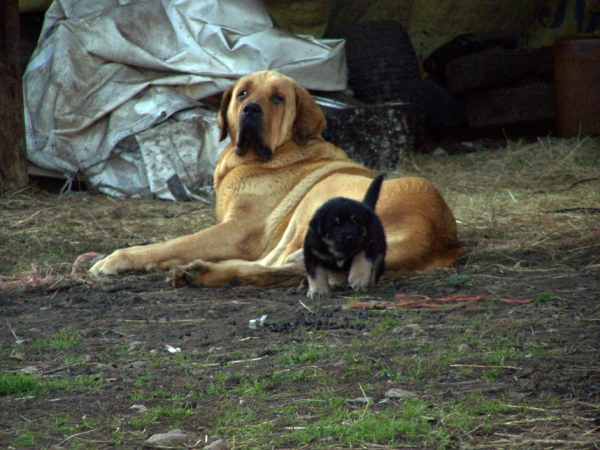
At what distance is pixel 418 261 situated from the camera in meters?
4.50

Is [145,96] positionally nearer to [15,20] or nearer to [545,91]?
[15,20]

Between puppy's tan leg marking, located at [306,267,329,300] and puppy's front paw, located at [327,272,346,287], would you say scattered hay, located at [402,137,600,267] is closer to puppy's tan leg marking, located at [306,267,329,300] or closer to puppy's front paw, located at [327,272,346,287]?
puppy's front paw, located at [327,272,346,287]

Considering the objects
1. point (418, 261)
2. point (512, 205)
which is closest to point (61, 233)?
point (418, 261)

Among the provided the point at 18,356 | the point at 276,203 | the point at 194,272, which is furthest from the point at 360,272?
the point at 18,356

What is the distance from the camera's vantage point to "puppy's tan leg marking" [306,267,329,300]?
4.09 metres

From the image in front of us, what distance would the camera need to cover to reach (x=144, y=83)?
8.14 metres

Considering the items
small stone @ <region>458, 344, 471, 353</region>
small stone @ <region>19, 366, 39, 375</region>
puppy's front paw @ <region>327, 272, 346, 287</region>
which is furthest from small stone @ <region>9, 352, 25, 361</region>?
small stone @ <region>458, 344, 471, 353</region>

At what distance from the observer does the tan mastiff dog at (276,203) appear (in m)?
4.55

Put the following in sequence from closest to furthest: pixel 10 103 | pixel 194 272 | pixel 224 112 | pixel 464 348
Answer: pixel 464 348, pixel 194 272, pixel 224 112, pixel 10 103

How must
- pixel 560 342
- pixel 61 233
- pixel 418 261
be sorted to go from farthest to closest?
pixel 61 233, pixel 418 261, pixel 560 342

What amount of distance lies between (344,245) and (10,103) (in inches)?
195

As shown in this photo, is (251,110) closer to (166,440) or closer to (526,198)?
(526,198)

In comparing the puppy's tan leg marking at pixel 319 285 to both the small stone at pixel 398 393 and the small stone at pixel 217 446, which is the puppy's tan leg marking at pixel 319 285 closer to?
the small stone at pixel 398 393

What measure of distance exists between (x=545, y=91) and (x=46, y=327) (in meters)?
7.00
